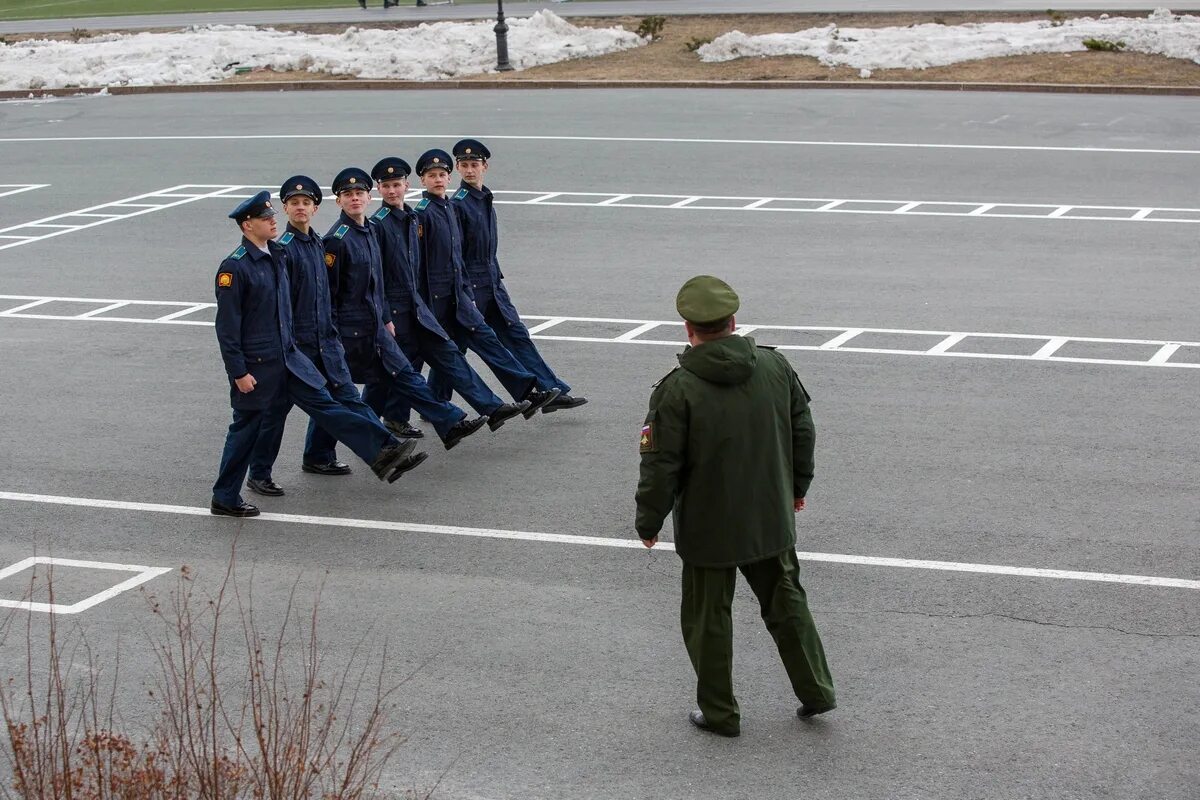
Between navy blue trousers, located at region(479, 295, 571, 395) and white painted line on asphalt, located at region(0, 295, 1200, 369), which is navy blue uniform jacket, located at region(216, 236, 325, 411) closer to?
navy blue trousers, located at region(479, 295, 571, 395)

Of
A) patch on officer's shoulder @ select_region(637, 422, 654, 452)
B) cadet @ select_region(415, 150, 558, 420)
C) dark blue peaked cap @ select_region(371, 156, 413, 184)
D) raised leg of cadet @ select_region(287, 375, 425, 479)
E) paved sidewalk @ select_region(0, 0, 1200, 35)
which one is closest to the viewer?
patch on officer's shoulder @ select_region(637, 422, 654, 452)

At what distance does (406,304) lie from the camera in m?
11.2

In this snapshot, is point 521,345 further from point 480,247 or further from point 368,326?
point 368,326

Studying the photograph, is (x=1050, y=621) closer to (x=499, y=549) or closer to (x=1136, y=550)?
(x=1136, y=550)

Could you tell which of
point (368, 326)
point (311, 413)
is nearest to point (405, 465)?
point (311, 413)

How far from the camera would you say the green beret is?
6.58 metres

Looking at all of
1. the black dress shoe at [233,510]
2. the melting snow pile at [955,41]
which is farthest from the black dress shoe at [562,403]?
the melting snow pile at [955,41]

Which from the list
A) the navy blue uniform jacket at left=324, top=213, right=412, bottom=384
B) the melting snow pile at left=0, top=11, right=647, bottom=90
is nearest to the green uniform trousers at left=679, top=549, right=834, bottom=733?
the navy blue uniform jacket at left=324, top=213, right=412, bottom=384

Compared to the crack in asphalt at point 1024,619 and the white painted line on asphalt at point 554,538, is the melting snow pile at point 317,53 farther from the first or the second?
the crack in asphalt at point 1024,619

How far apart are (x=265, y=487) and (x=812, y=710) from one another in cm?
486

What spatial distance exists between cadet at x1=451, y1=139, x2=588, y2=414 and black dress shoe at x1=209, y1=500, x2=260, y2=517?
2.24m

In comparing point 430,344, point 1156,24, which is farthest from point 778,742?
point 1156,24

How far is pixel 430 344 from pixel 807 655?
206 inches

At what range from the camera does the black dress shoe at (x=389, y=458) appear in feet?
33.3
